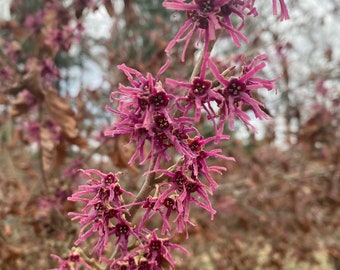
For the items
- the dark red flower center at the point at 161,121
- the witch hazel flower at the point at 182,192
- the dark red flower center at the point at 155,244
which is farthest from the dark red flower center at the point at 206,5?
the dark red flower center at the point at 155,244

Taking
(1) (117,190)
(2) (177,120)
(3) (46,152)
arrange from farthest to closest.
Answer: (3) (46,152), (1) (117,190), (2) (177,120)

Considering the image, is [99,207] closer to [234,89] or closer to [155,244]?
[155,244]

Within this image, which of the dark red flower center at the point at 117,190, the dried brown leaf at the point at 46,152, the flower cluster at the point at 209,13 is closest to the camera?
the flower cluster at the point at 209,13

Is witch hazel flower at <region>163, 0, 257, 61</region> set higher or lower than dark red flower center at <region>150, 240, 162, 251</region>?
higher

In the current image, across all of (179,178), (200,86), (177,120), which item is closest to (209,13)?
(200,86)

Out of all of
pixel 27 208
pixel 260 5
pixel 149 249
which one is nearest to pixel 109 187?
pixel 149 249

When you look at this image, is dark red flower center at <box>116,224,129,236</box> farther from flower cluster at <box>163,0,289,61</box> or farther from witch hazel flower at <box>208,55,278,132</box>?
flower cluster at <box>163,0,289,61</box>

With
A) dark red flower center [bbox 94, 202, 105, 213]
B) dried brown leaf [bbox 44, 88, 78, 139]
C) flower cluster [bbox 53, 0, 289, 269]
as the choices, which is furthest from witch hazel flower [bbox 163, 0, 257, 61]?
dried brown leaf [bbox 44, 88, 78, 139]

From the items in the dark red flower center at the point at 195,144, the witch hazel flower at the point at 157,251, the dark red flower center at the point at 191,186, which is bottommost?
the witch hazel flower at the point at 157,251

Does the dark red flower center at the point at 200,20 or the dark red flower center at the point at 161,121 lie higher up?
the dark red flower center at the point at 200,20

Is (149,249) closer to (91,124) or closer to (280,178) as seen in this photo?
(91,124)

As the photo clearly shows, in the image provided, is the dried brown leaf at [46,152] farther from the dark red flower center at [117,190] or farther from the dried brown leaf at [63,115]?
the dark red flower center at [117,190]
